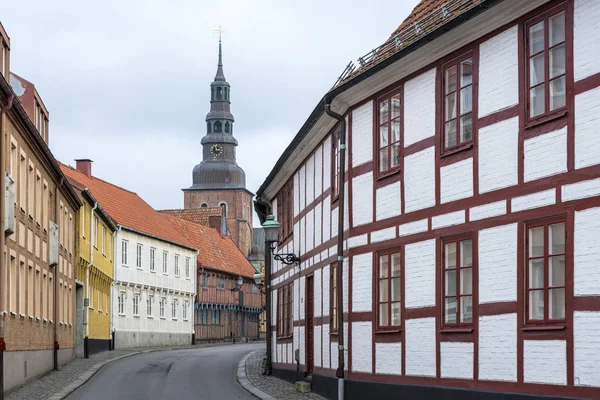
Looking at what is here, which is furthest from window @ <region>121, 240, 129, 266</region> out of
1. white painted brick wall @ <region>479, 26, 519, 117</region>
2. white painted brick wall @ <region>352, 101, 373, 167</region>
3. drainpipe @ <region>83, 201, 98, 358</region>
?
white painted brick wall @ <region>479, 26, 519, 117</region>

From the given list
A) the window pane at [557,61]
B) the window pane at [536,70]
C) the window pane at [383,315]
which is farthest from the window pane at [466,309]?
the window pane at [557,61]

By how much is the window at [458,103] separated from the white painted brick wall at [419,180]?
0.55m

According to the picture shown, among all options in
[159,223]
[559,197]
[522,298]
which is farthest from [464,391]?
[159,223]

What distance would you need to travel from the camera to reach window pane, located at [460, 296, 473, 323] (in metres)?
17.3

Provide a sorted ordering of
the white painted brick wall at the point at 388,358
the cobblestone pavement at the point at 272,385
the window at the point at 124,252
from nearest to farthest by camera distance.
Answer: the white painted brick wall at the point at 388,358 → the cobblestone pavement at the point at 272,385 → the window at the point at 124,252

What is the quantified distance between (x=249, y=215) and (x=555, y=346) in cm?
A: 12810

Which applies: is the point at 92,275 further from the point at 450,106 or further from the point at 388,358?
the point at 450,106

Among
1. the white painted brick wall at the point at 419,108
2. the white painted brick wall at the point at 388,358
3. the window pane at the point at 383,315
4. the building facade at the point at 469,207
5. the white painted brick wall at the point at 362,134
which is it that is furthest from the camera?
the white painted brick wall at the point at 362,134

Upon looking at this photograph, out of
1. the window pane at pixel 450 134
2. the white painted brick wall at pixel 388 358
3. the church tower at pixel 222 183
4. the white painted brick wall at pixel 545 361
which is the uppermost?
the church tower at pixel 222 183

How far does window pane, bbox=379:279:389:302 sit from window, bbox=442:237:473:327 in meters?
2.37

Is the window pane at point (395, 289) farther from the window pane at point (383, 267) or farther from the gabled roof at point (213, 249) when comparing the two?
the gabled roof at point (213, 249)

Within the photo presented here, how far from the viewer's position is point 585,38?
14.3 meters

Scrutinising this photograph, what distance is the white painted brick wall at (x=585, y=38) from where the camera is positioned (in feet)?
46.2

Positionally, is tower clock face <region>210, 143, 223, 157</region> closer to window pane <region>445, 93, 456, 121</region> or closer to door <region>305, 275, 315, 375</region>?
door <region>305, 275, 315, 375</region>
